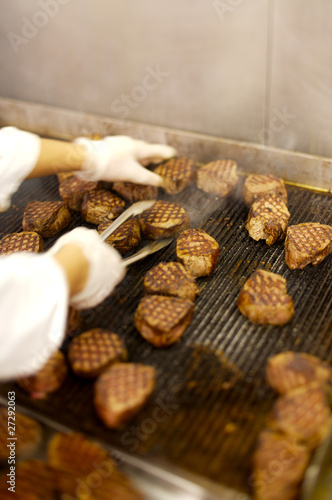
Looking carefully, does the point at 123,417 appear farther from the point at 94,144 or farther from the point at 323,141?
the point at 323,141

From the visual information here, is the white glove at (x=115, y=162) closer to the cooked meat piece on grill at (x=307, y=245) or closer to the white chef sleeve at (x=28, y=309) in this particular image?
the cooked meat piece on grill at (x=307, y=245)

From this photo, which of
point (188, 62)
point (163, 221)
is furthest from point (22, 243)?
point (188, 62)

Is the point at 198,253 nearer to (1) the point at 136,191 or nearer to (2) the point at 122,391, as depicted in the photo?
(1) the point at 136,191

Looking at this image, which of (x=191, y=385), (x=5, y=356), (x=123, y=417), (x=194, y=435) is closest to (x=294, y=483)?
(x=194, y=435)

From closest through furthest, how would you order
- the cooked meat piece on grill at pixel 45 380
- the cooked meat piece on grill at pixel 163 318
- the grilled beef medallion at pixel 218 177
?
the cooked meat piece on grill at pixel 45 380 → the cooked meat piece on grill at pixel 163 318 → the grilled beef medallion at pixel 218 177

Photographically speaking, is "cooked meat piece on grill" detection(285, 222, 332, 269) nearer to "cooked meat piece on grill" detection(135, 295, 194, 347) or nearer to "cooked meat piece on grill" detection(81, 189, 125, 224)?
"cooked meat piece on grill" detection(135, 295, 194, 347)

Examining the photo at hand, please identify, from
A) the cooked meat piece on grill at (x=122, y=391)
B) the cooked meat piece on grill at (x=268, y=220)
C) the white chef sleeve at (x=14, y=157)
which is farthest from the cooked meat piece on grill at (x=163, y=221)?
the cooked meat piece on grill at (x=122, y=391)
